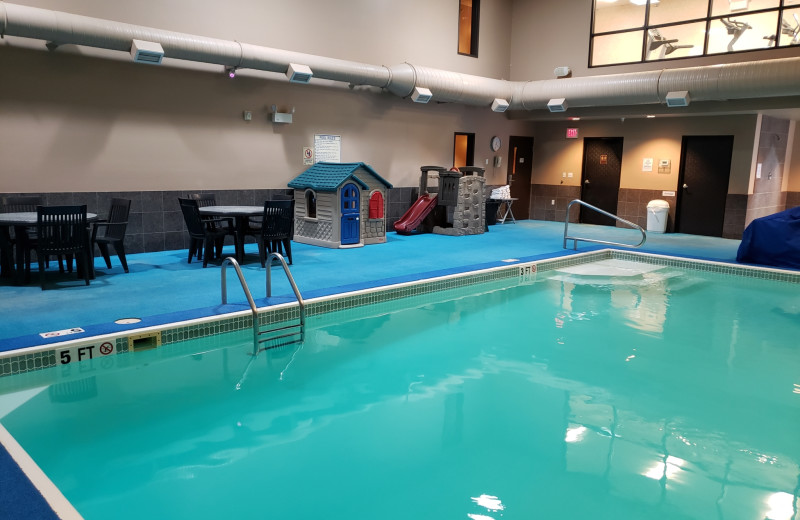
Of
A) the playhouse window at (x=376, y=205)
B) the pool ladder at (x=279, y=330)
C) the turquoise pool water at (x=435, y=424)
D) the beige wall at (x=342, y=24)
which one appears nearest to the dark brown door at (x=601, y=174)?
the beige wall at (x=342, y=24)

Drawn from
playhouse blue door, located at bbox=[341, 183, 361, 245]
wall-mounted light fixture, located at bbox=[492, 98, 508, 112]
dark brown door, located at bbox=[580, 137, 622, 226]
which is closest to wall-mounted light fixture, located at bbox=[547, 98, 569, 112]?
wall-mounted light fixture, located at bbox=[492, 98, 508, 112]

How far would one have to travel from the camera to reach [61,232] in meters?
5.93

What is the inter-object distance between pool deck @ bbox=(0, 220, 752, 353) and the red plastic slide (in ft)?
0.68

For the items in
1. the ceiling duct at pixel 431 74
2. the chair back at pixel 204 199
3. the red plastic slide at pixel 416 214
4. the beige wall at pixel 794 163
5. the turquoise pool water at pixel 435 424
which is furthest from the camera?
the beige wall at pixel 794 163

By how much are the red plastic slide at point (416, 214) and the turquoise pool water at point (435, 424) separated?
559 centimetres

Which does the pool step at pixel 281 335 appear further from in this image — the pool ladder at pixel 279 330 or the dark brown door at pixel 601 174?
the dark brown door at pixel 601 174

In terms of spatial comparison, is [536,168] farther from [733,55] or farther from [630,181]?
[733,55]

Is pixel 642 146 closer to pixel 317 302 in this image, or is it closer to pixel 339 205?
pixel 339 205

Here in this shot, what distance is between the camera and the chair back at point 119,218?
6789 millimetres

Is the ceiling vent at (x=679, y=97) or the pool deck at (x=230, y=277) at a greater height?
the ceiling vent at (x=679, y=97)

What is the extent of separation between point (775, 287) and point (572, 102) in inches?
207

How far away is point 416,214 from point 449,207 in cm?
70

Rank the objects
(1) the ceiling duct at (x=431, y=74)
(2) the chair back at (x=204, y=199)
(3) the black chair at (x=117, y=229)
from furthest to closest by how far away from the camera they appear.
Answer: (2) the chair back at (x=204, y=199) < (1) the ceiling duct at (x=431, y=74) < (3) the black chair at (x=117, y=229)

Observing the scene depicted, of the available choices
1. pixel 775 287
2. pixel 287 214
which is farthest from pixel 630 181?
pixel 287 214
